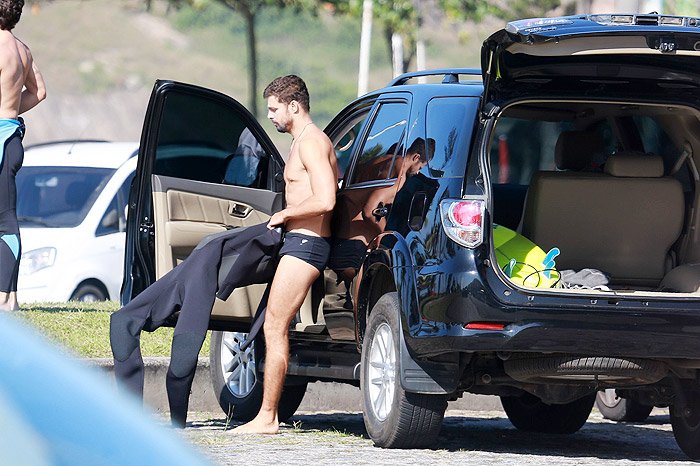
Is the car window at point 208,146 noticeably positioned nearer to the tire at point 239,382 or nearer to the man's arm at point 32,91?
the tire at point 239,382

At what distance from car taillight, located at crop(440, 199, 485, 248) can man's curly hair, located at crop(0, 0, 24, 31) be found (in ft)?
11.8

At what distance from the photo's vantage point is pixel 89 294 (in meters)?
13.5

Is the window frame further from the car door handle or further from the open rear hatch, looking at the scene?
the car door handle

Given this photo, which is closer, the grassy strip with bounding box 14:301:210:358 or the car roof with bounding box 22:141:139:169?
the grassy strip with bounding box 14:301:210:358

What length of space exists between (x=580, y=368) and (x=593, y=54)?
4.92ft

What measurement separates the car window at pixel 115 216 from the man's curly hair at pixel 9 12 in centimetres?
529

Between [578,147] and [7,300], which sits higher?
[578,147]

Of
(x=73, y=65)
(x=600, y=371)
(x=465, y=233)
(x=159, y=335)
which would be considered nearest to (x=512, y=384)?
(x=600, y=371)

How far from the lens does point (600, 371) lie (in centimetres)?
619

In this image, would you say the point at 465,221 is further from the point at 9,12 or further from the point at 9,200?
the point at 9,12

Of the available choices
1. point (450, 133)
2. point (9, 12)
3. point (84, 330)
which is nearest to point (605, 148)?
point (450, 133)

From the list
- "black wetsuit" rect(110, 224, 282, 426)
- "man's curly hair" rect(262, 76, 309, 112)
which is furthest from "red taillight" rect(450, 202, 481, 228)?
"man's curly hair" rect(262, 76, 309, 112)

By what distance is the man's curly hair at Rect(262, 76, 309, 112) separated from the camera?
290 inches

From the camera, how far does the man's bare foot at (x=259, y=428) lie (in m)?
7.23
